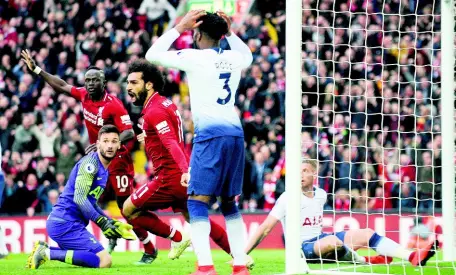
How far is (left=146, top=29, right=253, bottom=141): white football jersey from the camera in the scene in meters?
7.99

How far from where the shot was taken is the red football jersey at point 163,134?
8977mm

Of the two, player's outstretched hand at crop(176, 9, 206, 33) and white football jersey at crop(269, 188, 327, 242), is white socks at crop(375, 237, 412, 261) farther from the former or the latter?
player's outstretched hand at crop(176, 9, 206, 33)

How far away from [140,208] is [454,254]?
3270mm

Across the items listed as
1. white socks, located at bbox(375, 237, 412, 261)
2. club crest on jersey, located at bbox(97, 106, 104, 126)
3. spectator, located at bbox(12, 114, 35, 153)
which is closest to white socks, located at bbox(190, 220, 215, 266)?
white socks, located at bbox(375, 237, 412, 261)

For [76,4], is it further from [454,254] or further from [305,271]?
[305,271]

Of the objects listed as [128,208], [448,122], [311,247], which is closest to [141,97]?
[128,208]

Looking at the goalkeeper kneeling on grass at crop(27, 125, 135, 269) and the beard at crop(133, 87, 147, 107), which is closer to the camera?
the goalkeeper kneeling on grass at crop(27, 125, 135, 269)

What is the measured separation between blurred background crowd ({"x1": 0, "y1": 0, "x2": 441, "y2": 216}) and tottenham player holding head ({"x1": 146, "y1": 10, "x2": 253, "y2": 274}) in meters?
6.48

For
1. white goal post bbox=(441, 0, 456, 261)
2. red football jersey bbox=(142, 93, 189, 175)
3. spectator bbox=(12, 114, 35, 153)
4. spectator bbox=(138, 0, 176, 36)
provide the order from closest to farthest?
red football jersey bbox=(142, 93, 189, 175), white goal post bbox=(441, 0, 456, 261), spectator bbox=(12, 114, 35, 153), spectator bbox=(138, 0, 176, 36)

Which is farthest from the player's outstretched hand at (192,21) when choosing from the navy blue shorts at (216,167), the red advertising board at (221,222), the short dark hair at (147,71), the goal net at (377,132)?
the red advertising board at (221,222)

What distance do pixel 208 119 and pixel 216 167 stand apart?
0.39 m

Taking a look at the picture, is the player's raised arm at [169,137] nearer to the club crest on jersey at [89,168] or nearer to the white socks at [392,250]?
the club crest on jersey at [89,168]

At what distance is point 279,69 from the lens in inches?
714

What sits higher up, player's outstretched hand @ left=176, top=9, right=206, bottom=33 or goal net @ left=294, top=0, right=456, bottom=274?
player's outstretched hand @ left=176, top=9, right=206, bottom=33
